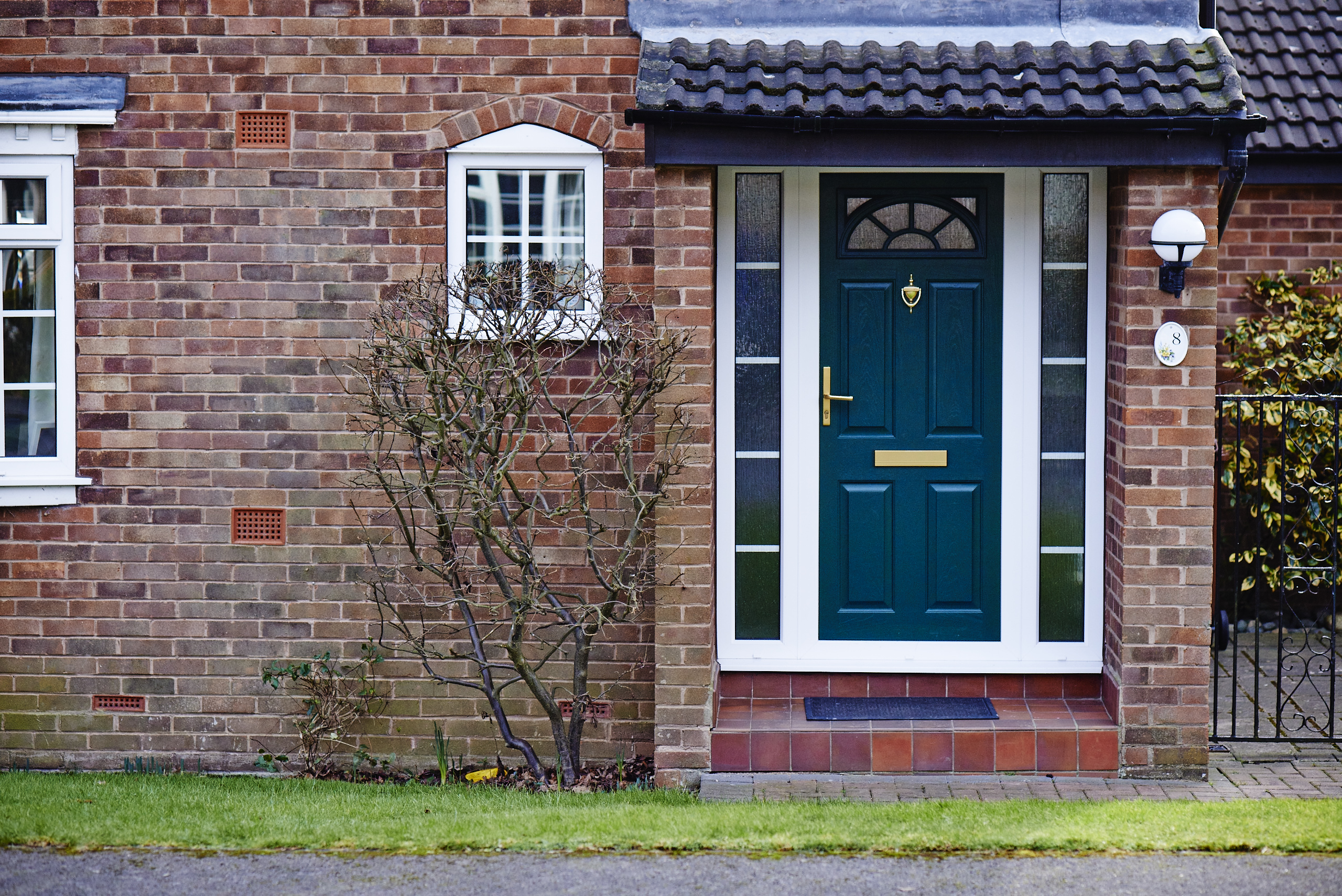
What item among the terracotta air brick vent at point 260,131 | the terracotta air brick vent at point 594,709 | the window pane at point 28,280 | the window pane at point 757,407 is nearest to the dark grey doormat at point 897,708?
the terracotta air brick vent at point 594,709

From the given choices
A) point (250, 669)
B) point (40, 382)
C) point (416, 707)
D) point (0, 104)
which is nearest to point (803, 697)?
point (416, 707)

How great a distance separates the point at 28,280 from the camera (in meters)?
7.40

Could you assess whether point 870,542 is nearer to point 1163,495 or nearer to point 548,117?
point 1163,495

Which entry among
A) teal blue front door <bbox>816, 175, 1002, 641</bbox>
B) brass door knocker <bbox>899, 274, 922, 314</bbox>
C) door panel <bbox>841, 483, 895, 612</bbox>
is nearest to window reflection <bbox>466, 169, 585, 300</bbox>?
teal blue front door <bbox>816, 175, 1002, 641</bbox>

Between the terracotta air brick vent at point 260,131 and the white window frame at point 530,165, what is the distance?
852 millimetres

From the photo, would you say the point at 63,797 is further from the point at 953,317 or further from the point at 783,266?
the point at 953,317

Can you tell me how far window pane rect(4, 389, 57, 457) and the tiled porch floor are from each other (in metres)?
3.70

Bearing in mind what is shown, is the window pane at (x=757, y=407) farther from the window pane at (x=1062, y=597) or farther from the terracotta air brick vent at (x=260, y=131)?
the terracotta air brick vent at (x=260, y=131)

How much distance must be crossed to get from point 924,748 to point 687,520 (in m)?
1.53

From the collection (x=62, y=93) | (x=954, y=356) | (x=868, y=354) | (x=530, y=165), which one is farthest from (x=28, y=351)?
(x=954, y=356)

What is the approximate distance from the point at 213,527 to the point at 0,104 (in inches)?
91.3

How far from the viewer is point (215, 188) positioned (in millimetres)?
7289

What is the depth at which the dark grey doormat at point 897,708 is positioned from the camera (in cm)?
698

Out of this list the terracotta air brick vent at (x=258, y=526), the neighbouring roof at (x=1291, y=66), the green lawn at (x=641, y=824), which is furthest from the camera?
the neighbouring roof at (x=1291, y=66)
